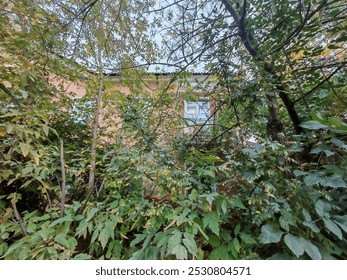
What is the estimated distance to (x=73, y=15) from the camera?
2148mm

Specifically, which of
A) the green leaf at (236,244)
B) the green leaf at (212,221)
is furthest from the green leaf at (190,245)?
the green leaf at (236,244)

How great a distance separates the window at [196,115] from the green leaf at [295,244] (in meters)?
1.52

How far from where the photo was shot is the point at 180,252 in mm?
986

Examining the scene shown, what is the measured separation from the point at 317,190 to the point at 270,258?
52 centimetres

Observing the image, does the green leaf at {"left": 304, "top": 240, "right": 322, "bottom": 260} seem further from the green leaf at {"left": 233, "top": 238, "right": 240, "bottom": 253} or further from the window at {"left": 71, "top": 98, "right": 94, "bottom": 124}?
the window at {"left": 71, "top": 98, "right": 94, "bottom": 124}

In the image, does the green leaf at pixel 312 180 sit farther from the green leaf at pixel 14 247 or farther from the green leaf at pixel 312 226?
the green leaf at pixel 14 247

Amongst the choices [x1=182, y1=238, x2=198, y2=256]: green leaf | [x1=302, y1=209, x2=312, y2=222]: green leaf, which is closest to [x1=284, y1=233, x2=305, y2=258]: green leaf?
[x1=302, y1=209, x2=312, y2=222]: green leaf

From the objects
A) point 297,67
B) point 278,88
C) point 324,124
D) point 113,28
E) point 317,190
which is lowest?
point 317,190

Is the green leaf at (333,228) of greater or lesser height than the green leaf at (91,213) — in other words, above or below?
below

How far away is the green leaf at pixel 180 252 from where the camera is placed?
3.20 feet

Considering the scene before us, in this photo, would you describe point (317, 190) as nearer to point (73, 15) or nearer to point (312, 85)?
point (312, 85)

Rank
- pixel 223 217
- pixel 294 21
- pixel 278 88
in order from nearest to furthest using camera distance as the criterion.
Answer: pixel 223 217 < pixel 294 21 < pixel 278 88

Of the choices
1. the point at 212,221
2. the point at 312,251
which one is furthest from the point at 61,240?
the point at 312,251
